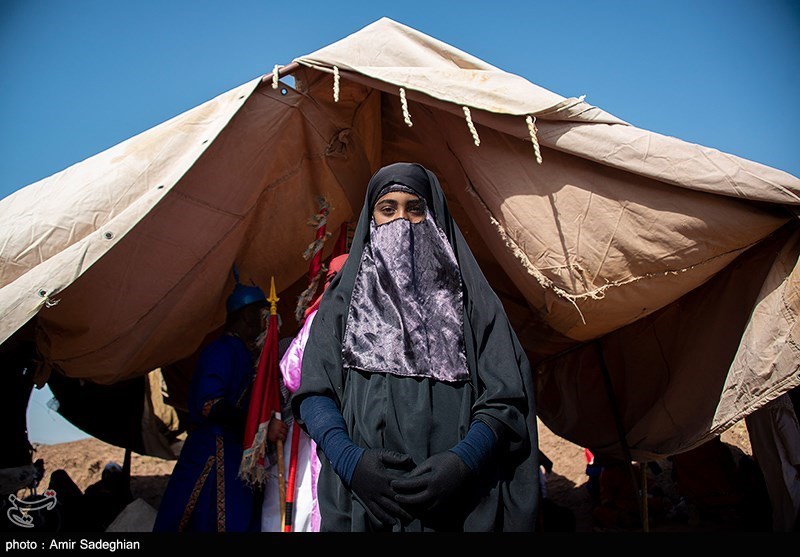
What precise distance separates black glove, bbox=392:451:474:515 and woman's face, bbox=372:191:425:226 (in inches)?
37.9

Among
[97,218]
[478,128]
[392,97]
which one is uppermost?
[392,97]

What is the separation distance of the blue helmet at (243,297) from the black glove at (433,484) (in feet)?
6.32

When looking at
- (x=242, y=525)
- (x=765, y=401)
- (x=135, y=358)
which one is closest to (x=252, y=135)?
(x=135, y=358)

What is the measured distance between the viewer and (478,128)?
310 centimetres

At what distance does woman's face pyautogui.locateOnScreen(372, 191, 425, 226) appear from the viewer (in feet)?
7.99

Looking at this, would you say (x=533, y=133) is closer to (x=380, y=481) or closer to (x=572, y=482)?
(x=380, y=481)

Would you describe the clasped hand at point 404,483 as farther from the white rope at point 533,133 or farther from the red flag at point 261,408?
the white rope at point 533,133

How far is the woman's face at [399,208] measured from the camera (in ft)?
7.99

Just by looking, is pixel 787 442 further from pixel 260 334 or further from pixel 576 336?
pixel 260 334

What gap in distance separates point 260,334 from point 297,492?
960mm

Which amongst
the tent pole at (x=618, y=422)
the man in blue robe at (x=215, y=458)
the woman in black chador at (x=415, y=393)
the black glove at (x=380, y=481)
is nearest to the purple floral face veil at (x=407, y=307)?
the woman in black chador at (x=415, y=393)

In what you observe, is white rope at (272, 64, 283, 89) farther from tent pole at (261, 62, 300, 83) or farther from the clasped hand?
the clasped hand

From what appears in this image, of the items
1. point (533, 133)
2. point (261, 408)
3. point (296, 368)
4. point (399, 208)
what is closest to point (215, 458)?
point (261, 408)

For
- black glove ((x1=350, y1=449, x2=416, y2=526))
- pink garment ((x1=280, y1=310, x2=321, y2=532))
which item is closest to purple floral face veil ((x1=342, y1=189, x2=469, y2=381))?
black glove ((x1=350, y1=449, x2=416, y2=526))
